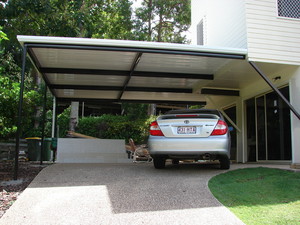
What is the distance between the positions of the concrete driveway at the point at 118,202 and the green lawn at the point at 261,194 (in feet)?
0.67

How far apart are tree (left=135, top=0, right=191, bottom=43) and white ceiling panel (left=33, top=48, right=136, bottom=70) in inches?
453

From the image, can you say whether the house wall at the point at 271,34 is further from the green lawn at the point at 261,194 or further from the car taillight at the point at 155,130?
the car taillight at the point at 155,130

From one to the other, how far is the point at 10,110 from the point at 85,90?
331cm

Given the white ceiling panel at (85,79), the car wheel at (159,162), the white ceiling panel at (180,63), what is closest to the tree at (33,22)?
the white ceiling panel at (85,79)

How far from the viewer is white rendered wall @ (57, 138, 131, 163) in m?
10.1

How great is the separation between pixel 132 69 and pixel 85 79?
1.86 metres

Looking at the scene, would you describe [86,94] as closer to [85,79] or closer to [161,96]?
[85,79]

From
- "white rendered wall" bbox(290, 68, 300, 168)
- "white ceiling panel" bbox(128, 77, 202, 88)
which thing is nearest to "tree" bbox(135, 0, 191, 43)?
"white ceiling panel" bbox(128, 77, 202, 88)

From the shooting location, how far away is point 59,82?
979cm

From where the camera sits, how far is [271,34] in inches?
303

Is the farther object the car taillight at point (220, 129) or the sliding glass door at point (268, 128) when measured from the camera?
the sliding glass door at point (268, 128)

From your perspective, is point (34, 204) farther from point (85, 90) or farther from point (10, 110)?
point (85, 90)

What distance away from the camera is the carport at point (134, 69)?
654cm

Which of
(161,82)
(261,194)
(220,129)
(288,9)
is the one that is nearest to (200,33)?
(161,82)
